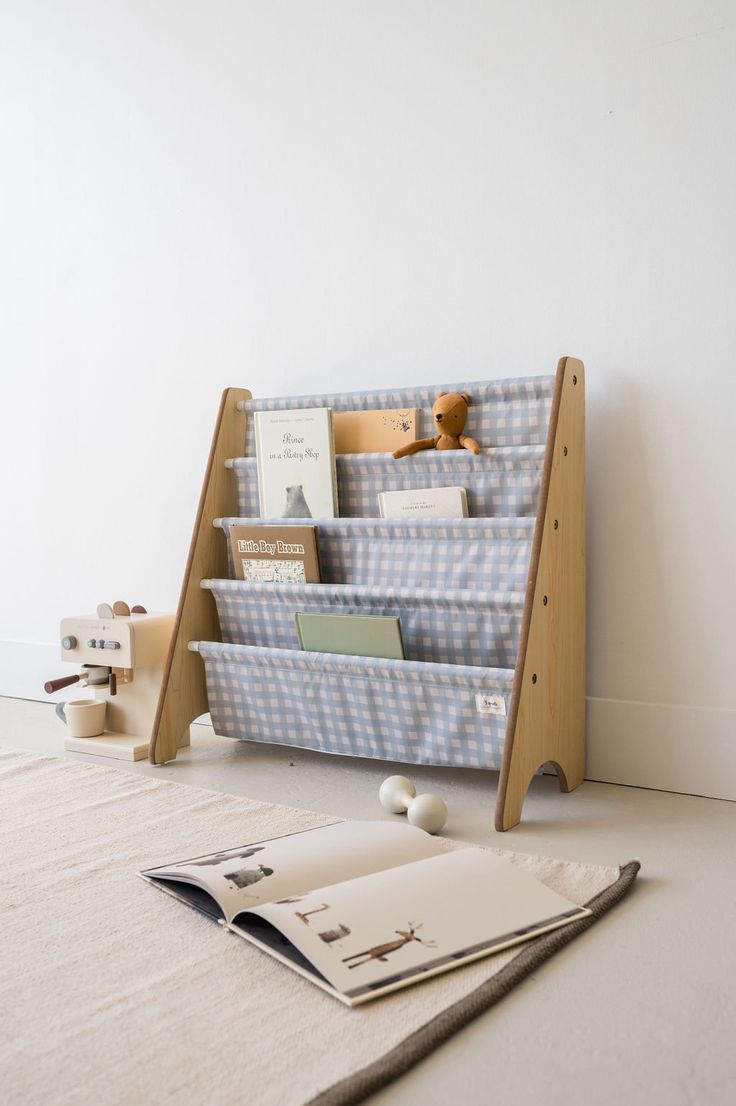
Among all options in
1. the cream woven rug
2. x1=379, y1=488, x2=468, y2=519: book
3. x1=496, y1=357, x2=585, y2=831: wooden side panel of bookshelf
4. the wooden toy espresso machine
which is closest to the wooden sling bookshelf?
x1=496, y1=357, x2=585, y2=831: wooden side panel of bookshelf

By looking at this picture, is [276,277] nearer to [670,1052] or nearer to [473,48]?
[473,48]

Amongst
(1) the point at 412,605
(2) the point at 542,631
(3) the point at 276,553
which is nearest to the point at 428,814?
(2) the point at 542,631

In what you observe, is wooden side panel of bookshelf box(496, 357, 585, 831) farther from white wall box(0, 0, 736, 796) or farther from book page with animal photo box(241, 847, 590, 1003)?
book page with animal photo box(241, 847, 590, 1003)

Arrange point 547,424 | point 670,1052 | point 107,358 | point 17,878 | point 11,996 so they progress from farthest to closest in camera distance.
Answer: point 107,358 → point 547,424 → point 17,878 → point 11,996 → point 670,1052

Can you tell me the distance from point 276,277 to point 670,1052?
2.03 meters

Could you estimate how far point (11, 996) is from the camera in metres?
1.19

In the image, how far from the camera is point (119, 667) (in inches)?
96.6

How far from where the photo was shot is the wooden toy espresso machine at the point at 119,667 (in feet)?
7.82

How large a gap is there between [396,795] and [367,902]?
586 millimetres

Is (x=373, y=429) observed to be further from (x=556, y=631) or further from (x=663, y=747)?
(x=663, y=747)

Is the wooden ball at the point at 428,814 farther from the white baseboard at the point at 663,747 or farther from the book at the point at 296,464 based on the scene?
the book at the point at 296,464

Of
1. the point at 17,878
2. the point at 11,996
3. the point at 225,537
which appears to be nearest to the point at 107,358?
the point at 225,537

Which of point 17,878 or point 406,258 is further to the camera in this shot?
point 406,258

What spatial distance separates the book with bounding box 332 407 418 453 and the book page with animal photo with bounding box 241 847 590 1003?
1027 millimetres
